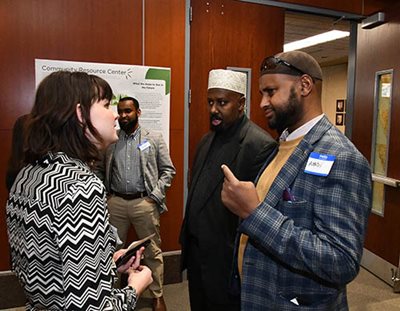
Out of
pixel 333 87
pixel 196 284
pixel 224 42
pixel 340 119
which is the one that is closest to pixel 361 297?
pixel 196 284

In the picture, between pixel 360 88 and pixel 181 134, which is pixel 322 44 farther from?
pixel 181 134

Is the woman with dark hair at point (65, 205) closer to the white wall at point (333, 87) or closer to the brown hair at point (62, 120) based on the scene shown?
the brown hair at point (62, 120)

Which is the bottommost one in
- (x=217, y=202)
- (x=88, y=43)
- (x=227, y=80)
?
(x=217, y=202)

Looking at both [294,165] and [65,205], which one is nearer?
[65,205]

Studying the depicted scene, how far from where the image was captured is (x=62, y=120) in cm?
103

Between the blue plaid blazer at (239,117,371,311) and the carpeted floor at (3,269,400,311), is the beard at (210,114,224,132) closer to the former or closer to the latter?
the blue plaid blazer at (239,117,371,311)

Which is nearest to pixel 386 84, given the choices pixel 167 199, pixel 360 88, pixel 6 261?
pixel 360 88

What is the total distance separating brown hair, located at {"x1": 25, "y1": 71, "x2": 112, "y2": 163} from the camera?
102 cm

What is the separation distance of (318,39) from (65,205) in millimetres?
6722

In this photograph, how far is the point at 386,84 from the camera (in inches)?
145

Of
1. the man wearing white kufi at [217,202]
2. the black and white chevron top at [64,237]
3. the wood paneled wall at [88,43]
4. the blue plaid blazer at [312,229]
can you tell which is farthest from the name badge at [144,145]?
the black and white chevron top at [64,237]

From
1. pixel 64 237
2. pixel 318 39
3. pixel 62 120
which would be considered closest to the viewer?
pixel 64 237

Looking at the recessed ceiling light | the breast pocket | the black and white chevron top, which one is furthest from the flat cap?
the recessed ceiling light

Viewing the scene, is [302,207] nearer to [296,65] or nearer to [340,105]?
[296,65]
